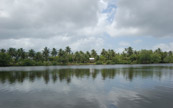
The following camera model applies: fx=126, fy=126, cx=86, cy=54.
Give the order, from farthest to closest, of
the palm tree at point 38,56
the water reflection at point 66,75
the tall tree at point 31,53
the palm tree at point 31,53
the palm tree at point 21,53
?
the palm tree at point 38,56 → the palm tree at point 31,53 → the tall tree at point 31,53 → the palm tree at point 21,53 → the water reflection at point 66,75

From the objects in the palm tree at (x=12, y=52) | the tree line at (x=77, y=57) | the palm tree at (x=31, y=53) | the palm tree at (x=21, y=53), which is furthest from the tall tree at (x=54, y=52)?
the palm tree at (x=12, y=52)

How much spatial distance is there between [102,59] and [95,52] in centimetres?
1679

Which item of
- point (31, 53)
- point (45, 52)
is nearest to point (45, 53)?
point (45, 52)

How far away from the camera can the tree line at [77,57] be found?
159 metres

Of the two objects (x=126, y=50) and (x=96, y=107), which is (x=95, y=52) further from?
(x=96, y=107)

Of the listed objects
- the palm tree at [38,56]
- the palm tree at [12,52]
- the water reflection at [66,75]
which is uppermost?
the palm tree at [12,52]

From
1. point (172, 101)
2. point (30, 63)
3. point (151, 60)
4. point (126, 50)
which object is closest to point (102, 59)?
point (126, 50)

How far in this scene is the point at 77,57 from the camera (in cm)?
17650

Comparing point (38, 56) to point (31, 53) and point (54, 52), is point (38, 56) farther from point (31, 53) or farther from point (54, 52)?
point (54, 52)

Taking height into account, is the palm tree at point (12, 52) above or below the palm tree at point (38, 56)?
above

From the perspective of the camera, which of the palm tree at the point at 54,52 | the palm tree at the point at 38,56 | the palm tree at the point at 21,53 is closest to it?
the palm tree at the point at 21,53

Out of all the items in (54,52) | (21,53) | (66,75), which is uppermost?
(54,52)

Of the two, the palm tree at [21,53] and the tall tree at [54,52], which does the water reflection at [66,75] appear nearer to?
the palm tree at [21,53]

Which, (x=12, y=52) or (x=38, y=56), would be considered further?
(x=38, y=56)
